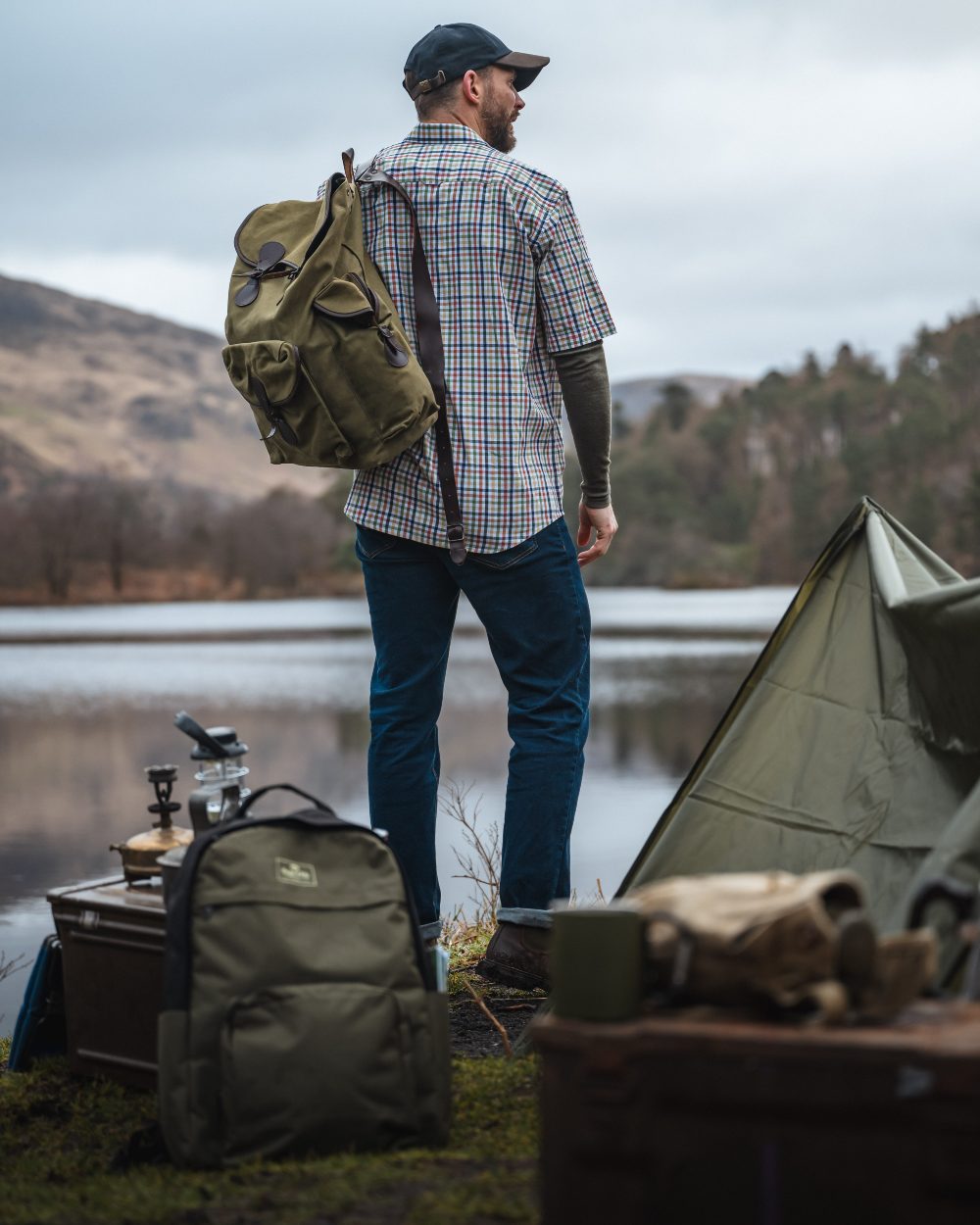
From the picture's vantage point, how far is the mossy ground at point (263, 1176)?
1911 mm

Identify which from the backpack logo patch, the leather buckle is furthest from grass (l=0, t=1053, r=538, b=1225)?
the leather buckle

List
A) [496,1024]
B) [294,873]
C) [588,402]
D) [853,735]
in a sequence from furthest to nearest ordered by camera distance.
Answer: [588,402], [496,1024], [853,735], [294,873]

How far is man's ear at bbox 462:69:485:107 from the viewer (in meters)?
3.02

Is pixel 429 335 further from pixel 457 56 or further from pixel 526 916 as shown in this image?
pixel 526 916

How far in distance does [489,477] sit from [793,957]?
149cm

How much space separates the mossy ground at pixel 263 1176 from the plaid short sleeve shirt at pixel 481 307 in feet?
3.68

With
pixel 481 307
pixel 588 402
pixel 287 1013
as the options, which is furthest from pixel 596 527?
pixel 287 1013

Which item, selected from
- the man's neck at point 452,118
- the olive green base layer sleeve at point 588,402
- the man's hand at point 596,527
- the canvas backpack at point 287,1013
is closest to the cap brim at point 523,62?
the man's neck at point 452,118

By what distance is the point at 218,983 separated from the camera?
6.85ft

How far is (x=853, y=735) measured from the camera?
2658 mm

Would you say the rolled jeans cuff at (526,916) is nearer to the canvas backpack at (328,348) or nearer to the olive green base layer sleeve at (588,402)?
the canvas backpack at (328,348)

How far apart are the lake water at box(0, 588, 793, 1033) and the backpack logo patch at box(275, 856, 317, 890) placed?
286cm

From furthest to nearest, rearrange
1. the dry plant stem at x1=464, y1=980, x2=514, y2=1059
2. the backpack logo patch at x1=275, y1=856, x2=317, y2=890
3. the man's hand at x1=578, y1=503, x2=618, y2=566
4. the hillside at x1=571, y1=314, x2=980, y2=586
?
the hillside at x1=571, y1=314, x2=980, y2=586 → the man's hand at x1=578, y1=503, x2=618, y2=566 → the dry plant stem at x1=464, y1=980, x2=514, y2=1059 → the backpack logo patch at x1=275, y1=856, x2=317, y2=890

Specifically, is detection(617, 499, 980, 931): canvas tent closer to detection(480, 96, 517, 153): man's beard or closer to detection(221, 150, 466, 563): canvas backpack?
detection(221, 150, 466, 563): canvas backpack
